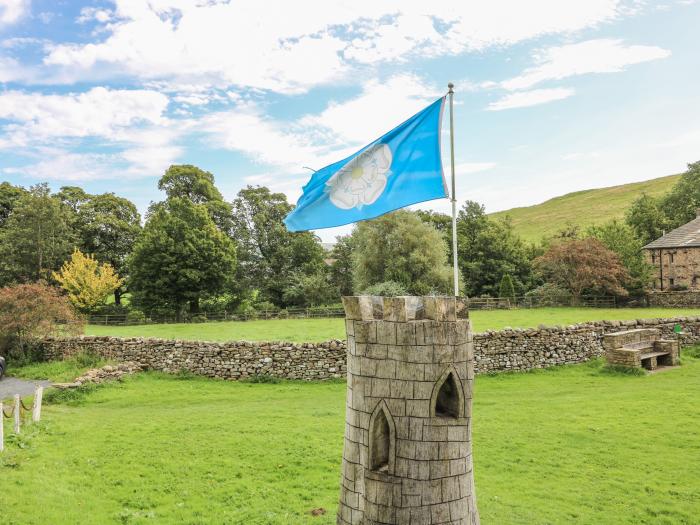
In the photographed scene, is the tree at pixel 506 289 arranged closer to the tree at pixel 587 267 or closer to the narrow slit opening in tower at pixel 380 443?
the tree at pixel 587 267

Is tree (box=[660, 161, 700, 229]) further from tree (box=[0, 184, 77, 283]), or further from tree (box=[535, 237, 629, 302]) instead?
tree (box=[0, 184, 77, 283])

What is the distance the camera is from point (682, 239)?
40.8 meters

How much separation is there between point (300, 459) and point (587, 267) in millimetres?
30400

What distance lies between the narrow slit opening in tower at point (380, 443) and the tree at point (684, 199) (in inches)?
2392

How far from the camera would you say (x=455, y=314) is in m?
4.29

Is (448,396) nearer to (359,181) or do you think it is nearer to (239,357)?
(359,181)

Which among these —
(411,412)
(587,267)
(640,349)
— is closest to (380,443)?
(411,412)

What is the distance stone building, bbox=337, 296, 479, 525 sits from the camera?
13.6 ft

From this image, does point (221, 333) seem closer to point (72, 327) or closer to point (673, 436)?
point (72, 327)

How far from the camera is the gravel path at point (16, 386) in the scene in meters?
17.2

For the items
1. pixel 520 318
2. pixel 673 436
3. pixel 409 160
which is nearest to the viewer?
pixel 409 160

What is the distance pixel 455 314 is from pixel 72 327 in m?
22.8

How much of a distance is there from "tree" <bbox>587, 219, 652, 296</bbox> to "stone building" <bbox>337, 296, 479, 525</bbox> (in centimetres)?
3742

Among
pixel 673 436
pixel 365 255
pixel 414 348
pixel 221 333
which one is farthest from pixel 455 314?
pixel 365 255
